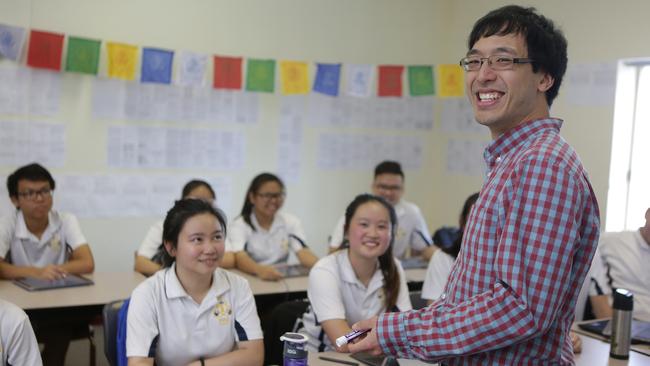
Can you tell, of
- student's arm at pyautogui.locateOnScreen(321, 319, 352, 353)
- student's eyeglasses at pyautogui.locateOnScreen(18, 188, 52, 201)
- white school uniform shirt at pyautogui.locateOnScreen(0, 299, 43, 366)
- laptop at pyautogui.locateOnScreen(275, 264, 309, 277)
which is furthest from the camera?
laptop at pyautogui.locateOnScreen(275, 264, 309, 277)

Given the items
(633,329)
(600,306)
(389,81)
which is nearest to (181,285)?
(633,329)

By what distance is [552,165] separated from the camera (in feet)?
3.32

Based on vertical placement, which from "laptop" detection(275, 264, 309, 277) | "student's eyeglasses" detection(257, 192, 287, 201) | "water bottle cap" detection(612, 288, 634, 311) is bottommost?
"laptop" detection(275, 264, 309, 277)

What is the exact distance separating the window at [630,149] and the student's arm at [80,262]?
3.19m

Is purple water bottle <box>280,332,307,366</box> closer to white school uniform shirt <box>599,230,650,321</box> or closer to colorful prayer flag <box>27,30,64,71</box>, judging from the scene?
white school uniform shirt <box>599,230,650,321</box>

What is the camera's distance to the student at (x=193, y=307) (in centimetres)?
218

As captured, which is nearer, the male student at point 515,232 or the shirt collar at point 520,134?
the male student at point 515,232

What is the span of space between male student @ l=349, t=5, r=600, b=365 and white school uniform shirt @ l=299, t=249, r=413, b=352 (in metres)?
1.35

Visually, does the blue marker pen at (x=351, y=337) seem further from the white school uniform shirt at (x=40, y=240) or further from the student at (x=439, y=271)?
the white school uniform shirt at (x=40, y=240)

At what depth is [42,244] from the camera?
11.4 feet

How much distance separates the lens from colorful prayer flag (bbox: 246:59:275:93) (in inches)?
185

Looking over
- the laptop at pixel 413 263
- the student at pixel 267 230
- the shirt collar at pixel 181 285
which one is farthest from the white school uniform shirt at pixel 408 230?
the shirt collar at pixel 181 285

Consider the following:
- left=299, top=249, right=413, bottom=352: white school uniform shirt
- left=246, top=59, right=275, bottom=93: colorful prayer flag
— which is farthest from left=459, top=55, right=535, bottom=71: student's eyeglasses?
left=246, top=59, right=275, bottom=93: colorful prayer flag

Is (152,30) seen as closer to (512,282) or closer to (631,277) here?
(631,277)
